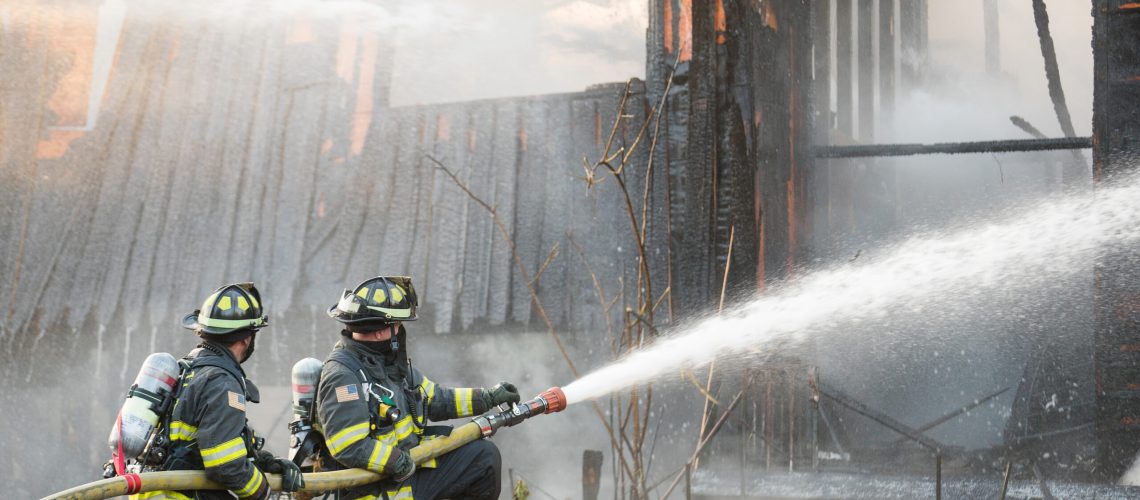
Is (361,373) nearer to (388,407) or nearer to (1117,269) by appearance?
(388,407)

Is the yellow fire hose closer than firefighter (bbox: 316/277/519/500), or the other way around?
the yellow fire hose

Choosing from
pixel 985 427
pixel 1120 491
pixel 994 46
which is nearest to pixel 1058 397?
pixel 985 427

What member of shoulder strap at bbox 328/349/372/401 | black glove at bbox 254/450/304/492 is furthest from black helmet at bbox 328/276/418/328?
black glove at bbox 254/450/304/492

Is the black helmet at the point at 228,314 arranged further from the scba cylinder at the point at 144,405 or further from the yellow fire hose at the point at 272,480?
the yellow fire hose at the point at 272,480

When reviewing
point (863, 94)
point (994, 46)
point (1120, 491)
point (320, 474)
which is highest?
point (994, 46)

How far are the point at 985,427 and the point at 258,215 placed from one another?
9163 mm

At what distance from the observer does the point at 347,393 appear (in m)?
4.42

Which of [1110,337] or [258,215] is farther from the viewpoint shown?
[258,215]

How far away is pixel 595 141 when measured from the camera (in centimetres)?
991

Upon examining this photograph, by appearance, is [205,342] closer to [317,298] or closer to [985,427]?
[317,298]

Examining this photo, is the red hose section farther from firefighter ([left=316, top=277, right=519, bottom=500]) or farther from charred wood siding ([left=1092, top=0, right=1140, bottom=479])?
charred wood siding ([left=1092, top=0, right=1140, bottom=479])

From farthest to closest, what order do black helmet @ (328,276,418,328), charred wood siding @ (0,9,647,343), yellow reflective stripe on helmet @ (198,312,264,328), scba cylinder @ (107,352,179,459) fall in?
charred wood siding @ (0,9,647,343)
black helmet @ (328,276,418,328)
yellow reflective stripe on helmet @ (198,312,264,328)
scba cylinder @ (107,352,179,459)

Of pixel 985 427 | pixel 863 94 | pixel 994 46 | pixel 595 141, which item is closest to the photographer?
pixel 595 141

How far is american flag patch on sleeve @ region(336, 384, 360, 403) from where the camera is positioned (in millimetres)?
4410
